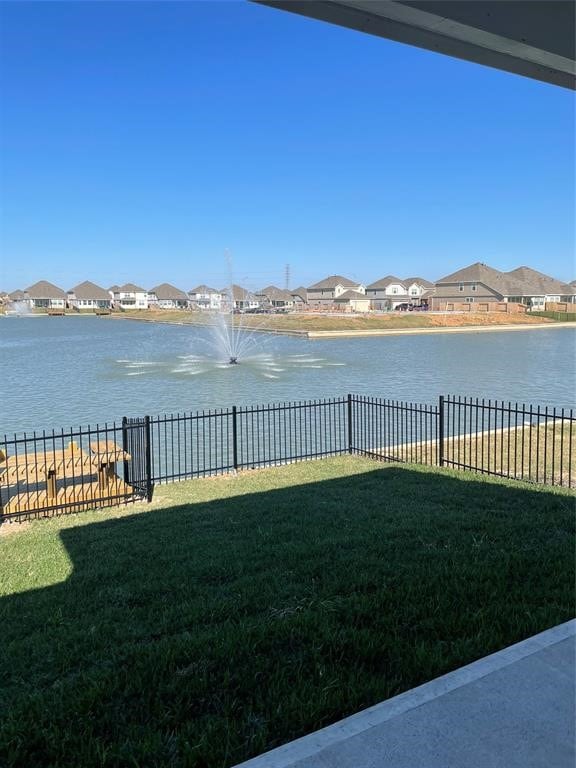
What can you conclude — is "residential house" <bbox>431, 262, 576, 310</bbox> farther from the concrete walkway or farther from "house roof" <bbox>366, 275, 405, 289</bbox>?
the concrete walkway

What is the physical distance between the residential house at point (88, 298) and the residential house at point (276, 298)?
4042 centimetres

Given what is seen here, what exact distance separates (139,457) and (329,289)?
132553 mm

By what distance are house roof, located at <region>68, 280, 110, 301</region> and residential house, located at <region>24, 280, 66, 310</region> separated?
14.3 feet

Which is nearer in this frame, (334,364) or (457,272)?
(334,364)

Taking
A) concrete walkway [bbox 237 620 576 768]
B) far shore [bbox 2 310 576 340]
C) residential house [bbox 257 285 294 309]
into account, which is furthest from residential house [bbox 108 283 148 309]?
concrete walkway [bbox 237 620 576 768]

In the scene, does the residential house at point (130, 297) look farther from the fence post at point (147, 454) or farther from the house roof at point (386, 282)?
the fence post at point (147, 454)

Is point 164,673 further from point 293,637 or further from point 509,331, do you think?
point 509,331

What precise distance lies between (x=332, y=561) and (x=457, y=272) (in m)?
117

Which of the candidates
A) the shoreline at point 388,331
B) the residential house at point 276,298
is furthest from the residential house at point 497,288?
the residential house at point 276,298

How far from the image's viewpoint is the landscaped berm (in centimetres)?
283

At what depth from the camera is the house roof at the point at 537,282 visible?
114 metres

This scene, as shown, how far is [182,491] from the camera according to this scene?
10305 millimetres

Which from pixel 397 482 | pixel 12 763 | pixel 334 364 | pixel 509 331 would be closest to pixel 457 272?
pixel 509 331

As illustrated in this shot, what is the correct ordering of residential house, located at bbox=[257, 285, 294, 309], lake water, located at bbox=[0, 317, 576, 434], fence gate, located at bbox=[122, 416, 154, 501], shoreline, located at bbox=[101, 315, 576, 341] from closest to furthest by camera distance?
fence gate, located at bbox=[122, 416, 154, 501], lake water, located at bbox=[0, 317, 576, 434], shoreline, located at bbox=[101, 315, 576, 341], residential house, located at bbox=[257, 285, 294, 309]
